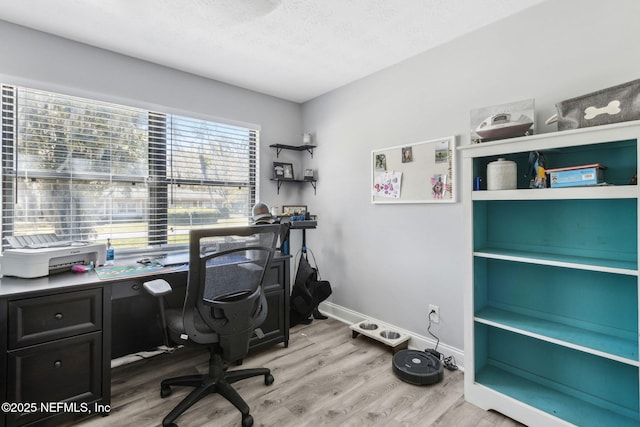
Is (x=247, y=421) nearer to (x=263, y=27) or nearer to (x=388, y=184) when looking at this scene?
(x=388, y=184)

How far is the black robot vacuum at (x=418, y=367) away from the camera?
1974 millimetres

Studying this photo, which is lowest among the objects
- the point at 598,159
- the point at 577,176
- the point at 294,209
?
the point at 294,209

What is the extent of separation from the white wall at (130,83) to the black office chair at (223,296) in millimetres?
1641

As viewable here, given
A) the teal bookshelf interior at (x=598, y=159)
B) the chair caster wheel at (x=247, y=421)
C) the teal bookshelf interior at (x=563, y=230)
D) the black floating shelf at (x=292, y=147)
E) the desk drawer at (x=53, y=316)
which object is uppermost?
the black floating shelf at (x=292, y=147)

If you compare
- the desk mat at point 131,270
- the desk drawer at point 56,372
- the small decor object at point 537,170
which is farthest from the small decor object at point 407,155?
the desk drawer at point 56,372

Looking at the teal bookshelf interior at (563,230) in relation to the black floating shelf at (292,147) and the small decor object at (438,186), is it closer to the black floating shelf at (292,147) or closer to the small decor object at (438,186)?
the small decor object at (438,186)

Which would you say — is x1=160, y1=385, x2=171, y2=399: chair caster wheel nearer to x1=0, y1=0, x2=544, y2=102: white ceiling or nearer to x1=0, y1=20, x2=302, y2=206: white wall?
x1=0, y1=20, x2=302, y2=206: white wall

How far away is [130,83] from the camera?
2412 mm

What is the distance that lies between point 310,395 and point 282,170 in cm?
219

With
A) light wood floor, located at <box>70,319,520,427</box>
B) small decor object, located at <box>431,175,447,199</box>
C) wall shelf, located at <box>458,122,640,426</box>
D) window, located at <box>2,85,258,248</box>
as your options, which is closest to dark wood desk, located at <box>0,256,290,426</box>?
light wood floor, located at <box>70,319,520,427</box>

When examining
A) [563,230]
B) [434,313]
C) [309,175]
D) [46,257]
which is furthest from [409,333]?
[46,257]

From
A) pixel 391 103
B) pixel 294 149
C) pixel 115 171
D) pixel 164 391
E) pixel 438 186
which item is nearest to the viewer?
pixel 164 391

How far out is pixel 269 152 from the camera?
10.8 ft

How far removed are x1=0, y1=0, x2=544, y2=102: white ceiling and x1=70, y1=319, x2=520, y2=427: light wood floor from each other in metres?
2.40
